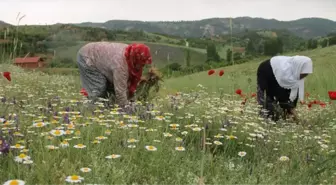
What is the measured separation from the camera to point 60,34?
1372 inches

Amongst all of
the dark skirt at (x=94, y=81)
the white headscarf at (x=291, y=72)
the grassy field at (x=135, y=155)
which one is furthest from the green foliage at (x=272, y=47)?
the grassy field at (x=135, y=155)

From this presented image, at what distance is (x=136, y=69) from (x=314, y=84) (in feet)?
24.9

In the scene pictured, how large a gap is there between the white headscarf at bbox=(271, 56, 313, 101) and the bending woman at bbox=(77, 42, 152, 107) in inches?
88.2

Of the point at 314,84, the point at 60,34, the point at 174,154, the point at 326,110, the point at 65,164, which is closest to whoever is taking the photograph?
the point at 65,164

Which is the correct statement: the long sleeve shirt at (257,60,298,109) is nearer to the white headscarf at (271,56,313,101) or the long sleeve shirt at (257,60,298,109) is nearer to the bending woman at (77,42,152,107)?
the white headscarf at (271,56,313,101)

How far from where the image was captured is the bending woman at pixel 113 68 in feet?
19.7

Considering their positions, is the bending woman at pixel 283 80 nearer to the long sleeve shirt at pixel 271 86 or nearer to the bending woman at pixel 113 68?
the long sleeve shirt at pixel 271 86

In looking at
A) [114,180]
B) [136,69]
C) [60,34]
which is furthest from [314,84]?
[60,34]

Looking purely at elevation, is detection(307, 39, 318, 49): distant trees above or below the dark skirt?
below

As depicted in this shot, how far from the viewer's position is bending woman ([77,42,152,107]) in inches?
237

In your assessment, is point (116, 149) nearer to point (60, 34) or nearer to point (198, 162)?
point (198, 162)

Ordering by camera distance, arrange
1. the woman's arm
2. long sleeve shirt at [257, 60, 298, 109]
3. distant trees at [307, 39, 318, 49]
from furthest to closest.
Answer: distant trees at [307, 39, 318, 49], long sleeve shirt at [257, 60, 298, 109], the woman's arm

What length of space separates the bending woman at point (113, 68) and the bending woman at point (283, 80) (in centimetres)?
208

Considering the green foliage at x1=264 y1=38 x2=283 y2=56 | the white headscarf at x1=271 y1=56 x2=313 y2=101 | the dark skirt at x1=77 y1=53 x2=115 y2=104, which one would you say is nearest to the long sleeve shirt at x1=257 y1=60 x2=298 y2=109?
the white headscarf at x1=271 y1=56 x2=313 y2=101
